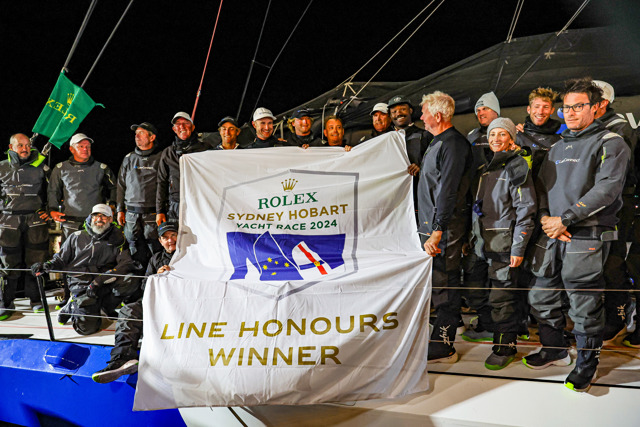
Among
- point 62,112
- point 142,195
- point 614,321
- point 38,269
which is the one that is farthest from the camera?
point 62,112

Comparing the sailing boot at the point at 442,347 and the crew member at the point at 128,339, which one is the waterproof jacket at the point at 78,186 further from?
the sailing boot at the point at 442,347

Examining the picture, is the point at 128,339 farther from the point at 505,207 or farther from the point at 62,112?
the point at 62,112

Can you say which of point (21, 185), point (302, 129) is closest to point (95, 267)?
point (21, 185)

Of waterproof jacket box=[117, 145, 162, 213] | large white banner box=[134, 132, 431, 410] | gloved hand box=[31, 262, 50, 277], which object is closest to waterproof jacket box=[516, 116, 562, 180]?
large white banner box=[134, 132, 431, 410]

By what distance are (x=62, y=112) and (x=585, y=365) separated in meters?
6.38

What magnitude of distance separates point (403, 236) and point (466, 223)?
499mm

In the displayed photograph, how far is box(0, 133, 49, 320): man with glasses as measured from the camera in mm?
5238

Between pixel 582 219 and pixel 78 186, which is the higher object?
pixel 78 186

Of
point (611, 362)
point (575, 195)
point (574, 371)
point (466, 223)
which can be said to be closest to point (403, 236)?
point (466, 223)

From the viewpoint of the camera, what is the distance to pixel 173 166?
14.5 feet

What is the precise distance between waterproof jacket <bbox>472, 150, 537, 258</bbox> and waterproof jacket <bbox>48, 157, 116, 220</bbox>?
4.23 metres

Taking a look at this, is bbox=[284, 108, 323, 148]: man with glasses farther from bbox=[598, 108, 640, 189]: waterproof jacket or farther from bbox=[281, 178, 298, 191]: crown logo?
bbox=[598, 108, 640, 189]: waterproof jacket

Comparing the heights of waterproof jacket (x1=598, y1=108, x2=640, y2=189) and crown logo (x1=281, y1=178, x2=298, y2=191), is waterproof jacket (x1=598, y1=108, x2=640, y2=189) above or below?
above

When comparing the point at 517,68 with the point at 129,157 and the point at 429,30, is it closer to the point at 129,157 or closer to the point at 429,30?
the point at 429,30
